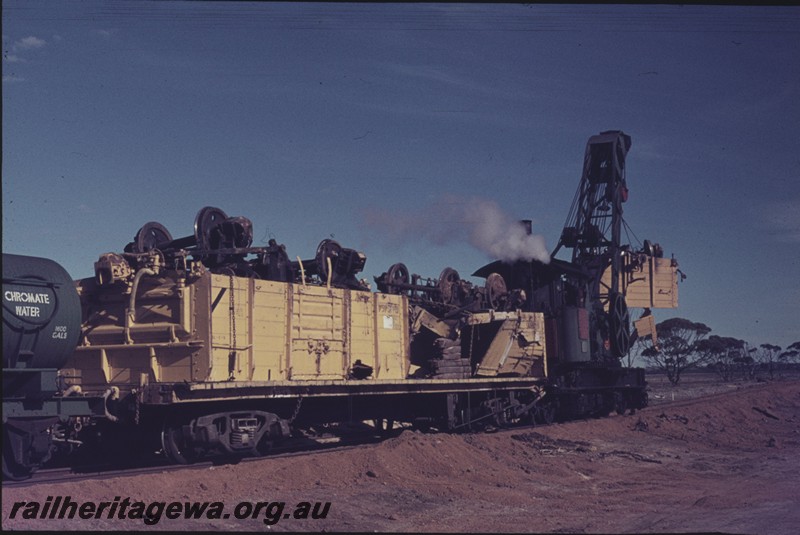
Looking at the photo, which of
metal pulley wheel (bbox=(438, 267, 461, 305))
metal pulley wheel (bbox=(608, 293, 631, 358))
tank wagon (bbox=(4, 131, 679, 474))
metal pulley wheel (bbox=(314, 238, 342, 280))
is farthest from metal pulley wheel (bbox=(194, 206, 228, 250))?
metal pulley wheel (bbox=(608, 293, 631, 358))

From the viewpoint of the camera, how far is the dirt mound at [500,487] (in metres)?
10.5

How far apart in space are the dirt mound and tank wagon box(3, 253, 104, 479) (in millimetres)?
1917

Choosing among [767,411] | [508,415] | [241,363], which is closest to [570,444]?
[508,415]

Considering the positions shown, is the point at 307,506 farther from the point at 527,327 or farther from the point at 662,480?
the point at 527,327

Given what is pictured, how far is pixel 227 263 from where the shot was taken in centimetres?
1588

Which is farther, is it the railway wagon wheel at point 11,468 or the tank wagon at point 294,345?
the tank wagon at point 294,345

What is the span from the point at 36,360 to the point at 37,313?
731 mm

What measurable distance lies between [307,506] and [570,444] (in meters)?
9.37

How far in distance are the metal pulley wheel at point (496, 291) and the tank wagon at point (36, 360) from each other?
11568 millimetres

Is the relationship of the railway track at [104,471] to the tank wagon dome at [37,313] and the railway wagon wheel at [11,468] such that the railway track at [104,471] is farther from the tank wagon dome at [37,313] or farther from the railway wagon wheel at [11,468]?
the tank wagon dome at [37,313]

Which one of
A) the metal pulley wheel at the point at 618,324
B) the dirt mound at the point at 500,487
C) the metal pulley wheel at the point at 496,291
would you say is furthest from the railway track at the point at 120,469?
the metal pulley wheel at the point at 618,324

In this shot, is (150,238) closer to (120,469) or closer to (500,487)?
(120,469)

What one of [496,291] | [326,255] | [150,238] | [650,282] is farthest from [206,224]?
[650,282]

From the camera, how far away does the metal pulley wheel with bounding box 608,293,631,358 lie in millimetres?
27031
